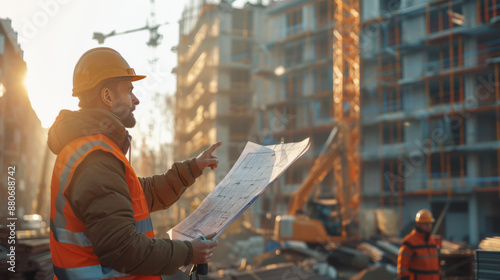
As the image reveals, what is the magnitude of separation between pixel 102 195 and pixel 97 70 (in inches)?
23.2

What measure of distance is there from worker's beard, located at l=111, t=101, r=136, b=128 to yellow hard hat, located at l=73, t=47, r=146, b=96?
12 centimetres

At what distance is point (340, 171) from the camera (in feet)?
84.5

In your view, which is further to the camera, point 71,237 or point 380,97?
point 380,97

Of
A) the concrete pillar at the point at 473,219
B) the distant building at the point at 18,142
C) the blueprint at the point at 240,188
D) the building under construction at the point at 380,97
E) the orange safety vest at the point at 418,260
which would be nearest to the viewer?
the blueprint at the point at 240,188

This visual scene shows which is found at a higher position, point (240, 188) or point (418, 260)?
point (240, 188)

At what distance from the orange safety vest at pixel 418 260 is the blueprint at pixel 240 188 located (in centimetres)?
496

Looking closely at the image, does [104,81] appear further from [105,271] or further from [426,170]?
[426,170]

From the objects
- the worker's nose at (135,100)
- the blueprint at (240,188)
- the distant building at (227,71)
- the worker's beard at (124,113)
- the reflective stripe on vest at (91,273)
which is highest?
the distant building at (227,71)

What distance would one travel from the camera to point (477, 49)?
31.0 metres

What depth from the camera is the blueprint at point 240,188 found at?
6.40ft

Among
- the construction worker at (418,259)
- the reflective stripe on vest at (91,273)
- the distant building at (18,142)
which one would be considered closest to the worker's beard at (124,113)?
the reflective stripe on vest at (91,273)

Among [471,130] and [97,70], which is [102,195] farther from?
[471,130]

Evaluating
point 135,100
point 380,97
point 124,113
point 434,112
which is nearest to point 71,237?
point 124,113

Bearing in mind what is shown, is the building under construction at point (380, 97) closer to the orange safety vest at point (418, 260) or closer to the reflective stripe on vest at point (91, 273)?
the orange safety vest at point (418, 260)
